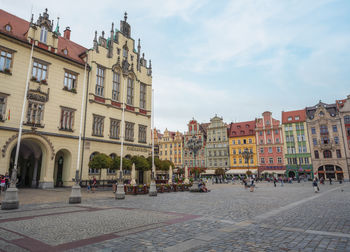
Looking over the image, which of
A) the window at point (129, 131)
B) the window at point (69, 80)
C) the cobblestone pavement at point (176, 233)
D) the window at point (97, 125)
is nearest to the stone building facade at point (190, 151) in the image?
the window at point (129, 131)

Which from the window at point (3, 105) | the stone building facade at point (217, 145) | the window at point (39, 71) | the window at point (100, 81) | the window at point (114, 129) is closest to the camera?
the window at point (3, 105)

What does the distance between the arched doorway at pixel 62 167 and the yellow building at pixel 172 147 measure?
51098 mm

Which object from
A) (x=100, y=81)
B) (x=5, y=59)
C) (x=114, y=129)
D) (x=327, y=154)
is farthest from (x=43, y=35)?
(x=327, y=154)

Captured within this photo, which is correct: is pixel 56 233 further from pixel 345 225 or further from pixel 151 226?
pixel 345 225

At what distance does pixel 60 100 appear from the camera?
87.3 ft

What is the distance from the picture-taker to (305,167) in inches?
2308

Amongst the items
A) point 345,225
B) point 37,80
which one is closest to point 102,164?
point 37,80

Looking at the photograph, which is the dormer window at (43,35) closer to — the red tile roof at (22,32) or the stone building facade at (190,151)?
the red tile roof at (22,32)

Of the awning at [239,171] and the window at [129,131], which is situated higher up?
the window at [129,131]

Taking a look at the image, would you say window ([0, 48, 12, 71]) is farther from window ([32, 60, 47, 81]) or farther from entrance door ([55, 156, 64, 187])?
entrance door ([55, 156, 64, 187])

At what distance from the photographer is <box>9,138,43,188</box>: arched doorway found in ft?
85.6

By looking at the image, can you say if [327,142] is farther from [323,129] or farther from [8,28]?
[8,28]

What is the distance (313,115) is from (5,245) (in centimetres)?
7000

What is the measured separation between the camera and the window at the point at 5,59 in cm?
2238
